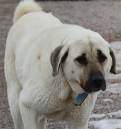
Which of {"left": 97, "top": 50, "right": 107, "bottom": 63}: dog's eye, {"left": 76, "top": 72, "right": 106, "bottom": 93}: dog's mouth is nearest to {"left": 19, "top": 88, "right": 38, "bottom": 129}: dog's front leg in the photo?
{"left": 76, "top": 72, "right": 106, "bottom": 93}: dog's mouth

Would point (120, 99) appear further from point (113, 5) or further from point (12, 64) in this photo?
point (113, 5)

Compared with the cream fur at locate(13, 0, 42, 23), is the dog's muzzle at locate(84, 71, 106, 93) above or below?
above

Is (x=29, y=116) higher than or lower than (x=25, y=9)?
lower

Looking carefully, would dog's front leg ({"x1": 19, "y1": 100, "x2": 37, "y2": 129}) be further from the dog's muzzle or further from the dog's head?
the dog's muzzle

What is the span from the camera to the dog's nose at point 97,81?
13.6 ft

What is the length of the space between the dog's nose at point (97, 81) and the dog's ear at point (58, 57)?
1.00 feet

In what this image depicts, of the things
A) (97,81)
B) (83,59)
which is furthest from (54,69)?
(97,81)

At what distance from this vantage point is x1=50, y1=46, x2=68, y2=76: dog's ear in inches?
170

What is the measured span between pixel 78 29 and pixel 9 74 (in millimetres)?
1282

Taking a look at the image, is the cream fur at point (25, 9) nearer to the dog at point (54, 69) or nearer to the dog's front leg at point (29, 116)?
the dog at point (54, 69)

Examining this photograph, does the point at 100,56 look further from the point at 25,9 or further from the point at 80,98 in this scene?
the point at 25,9

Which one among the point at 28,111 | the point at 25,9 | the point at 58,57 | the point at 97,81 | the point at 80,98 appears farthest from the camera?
the point at 25,9

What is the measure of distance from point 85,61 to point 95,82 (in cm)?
17

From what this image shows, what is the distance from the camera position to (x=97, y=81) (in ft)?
13.7
